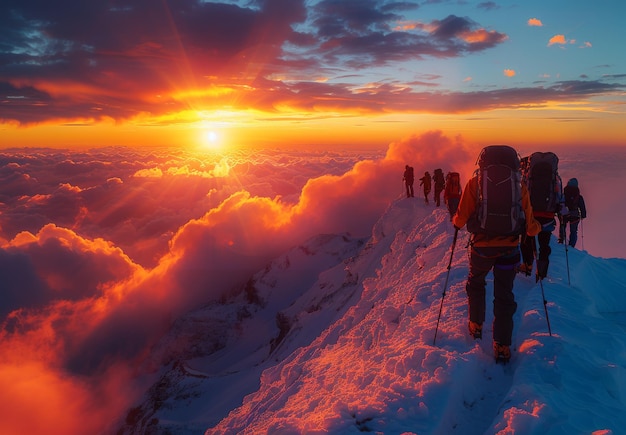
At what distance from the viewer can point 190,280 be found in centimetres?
19312

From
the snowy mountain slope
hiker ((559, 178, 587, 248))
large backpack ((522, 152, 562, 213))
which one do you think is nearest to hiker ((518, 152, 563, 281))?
large backpack ((522, 152, 562, 213))

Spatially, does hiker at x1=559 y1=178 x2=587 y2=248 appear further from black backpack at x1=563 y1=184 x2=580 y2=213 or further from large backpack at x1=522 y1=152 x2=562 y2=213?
large backpack at x1=522 y1=152 x2=562 y2=213

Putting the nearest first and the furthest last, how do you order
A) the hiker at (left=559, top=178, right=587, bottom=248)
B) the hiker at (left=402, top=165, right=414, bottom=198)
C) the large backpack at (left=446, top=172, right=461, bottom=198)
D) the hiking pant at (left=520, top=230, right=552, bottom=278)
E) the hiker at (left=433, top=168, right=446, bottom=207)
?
the hiking pant at (left=520, top=230, right=552, bottom=278), the hiker at (left=559, top=178, right=587, bottom=248), the large backpack at (left=446, top=172, right=461, bottom=198), the hiker at (left=433, top=168, right=446, bottom=207), the hiker at (left=402, top=165, right=414, bottom=198)

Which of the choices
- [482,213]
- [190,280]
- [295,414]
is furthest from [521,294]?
[190,280]

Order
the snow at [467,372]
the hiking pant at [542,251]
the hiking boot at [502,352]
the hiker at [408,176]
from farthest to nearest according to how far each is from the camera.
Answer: the hiker at [408,176] < the hiking pant at [542,251] < the hiking boot at [502,352] < the snow at [467,372]

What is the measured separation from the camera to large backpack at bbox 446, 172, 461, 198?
55.4 feet

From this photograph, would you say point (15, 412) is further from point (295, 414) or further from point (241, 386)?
point (295, 414)

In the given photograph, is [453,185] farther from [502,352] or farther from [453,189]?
[502,352]

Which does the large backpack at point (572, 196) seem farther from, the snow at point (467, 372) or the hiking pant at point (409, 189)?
the hiking pant at point (409, 189)

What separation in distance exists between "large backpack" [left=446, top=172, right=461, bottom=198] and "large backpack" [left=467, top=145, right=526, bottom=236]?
11.6 m

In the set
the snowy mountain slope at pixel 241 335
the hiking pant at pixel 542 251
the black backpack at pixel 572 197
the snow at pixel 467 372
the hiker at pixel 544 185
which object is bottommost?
the snowy mountain slope at pixel 241 335

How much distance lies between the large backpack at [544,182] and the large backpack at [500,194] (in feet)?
12.5

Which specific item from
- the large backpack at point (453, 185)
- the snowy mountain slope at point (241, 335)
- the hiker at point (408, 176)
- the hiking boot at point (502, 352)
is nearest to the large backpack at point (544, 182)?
the hiking boot at point (502, 352)

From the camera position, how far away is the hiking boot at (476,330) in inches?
262
